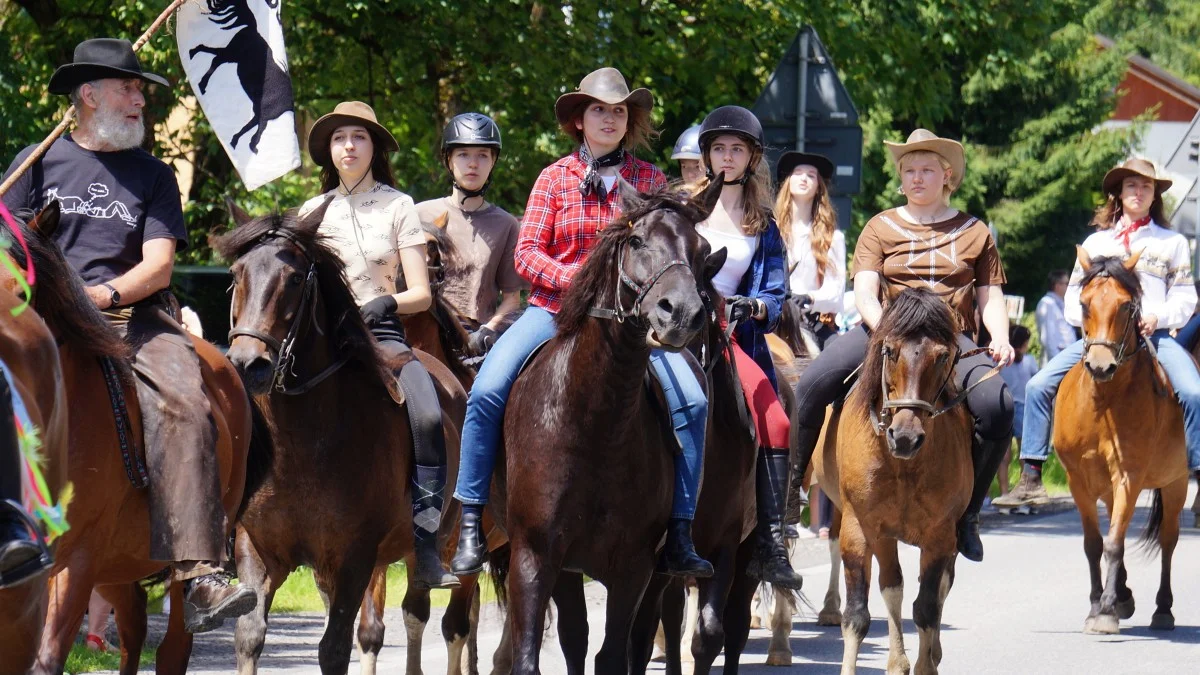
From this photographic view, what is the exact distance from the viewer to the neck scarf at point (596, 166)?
298 inches

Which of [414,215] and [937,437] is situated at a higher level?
[414,215]

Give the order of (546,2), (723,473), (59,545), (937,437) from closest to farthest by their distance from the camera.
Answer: (59,545)
(723,473)
(937,437)
(546,2)

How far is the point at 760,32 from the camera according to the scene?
18266mm

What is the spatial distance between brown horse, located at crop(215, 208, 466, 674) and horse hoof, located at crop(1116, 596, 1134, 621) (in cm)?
561

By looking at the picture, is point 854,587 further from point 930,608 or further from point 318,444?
point 318,444

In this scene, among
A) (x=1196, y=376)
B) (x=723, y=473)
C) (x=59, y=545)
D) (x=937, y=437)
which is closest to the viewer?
(x=59, y=545)

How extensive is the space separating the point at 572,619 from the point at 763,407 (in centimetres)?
179

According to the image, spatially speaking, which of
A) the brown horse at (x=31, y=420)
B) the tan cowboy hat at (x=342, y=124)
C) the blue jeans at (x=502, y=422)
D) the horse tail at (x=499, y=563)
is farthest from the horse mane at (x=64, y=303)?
the horse tail at (x=499, y=563)

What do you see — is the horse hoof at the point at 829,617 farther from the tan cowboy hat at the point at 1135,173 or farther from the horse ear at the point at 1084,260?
the tan cowboy hat at the point at 1135,173

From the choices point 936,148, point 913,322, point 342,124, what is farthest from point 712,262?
point 936,148

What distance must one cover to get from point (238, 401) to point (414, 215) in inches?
63.2

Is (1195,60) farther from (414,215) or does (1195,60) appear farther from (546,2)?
(414,215)

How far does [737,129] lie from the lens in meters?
8.14

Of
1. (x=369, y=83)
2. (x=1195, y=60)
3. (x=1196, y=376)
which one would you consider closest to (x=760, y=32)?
Answer: (x=369, y=83)
